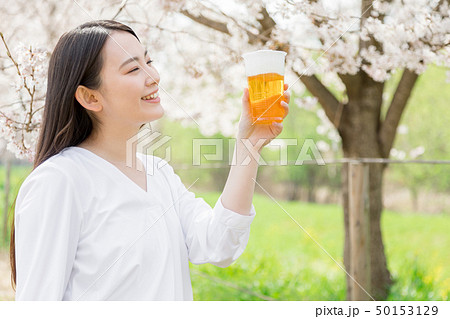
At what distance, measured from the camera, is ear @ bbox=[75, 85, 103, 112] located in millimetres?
1106

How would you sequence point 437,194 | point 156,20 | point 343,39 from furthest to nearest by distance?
point 437,194 → point 156,20 → point 343,39

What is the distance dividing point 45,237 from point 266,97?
2.11ft

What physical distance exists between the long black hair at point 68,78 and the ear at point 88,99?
0.01 metres

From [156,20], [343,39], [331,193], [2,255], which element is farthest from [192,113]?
[331,193]

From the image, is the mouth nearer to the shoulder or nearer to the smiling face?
the smiling face

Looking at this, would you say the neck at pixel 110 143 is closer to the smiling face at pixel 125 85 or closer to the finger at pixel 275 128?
the smiling face at pixel 125 85

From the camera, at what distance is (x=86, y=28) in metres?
1.08

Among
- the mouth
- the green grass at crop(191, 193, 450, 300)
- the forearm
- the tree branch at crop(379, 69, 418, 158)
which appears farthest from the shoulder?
the tree branch at crop(379, 69, 418, 158)

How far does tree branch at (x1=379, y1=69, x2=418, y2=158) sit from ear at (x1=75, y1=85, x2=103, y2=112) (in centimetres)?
209

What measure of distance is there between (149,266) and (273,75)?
606 millimetres

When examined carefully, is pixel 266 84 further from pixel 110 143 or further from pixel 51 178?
pixel 51 178

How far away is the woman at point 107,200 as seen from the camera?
0.95 metres

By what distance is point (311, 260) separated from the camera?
207 inches
